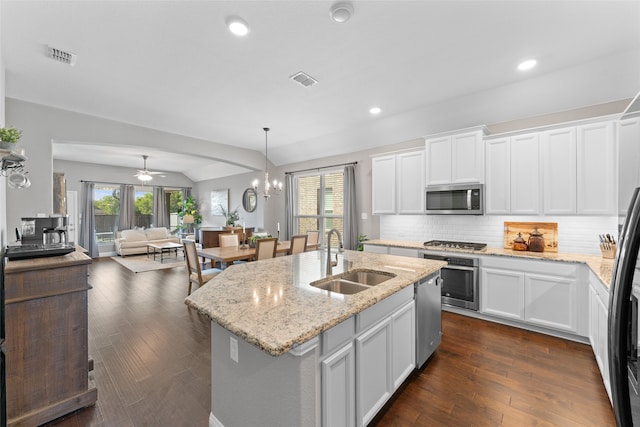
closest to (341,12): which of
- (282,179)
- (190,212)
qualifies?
(282,179)

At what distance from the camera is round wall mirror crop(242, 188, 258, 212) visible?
7.96 meters

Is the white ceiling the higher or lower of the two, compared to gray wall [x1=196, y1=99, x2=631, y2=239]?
higher

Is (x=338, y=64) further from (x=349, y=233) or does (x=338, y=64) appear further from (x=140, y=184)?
(x=140, y=184)

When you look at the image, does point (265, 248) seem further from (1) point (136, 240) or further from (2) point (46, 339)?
(1) point (136, 240)

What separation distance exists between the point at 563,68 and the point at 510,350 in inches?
120

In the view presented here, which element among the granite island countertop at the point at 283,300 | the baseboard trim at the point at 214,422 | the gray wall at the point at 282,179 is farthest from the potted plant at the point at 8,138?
the gray wall at the point at 282,179

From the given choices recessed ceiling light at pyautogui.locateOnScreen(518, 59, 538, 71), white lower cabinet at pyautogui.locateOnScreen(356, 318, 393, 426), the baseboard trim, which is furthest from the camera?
recessed ceiling light at pyautogui.locateOnScreen(518, 59, 538, 71)

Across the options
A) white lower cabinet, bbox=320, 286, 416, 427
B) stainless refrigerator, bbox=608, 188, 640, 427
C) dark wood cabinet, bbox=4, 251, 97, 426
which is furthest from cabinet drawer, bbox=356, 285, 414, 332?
dark wood cabinet, bbox=4, 251, 97, 426

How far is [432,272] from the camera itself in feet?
7.63

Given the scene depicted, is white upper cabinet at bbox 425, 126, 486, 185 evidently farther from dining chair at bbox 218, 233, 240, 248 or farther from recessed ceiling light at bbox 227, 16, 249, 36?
dining chair at bbox 218, 233, 240, 248

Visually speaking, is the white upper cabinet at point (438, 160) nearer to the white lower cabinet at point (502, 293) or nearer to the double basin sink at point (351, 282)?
the white lower cabinet at point (502, 293)

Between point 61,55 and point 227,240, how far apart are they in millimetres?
3447

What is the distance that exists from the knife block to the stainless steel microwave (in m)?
1.20

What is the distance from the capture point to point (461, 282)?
138 inches
